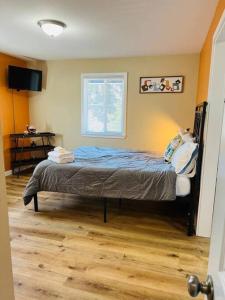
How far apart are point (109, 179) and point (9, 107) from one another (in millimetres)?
3150

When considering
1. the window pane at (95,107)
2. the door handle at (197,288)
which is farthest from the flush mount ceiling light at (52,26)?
the door handle at (197,288)

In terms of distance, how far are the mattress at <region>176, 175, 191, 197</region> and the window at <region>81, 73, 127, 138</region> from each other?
7.84ft

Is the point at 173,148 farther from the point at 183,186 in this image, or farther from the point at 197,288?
the point at 197,288

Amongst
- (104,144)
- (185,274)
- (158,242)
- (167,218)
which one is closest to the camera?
(185,274)

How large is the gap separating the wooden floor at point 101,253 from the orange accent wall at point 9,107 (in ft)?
6.14

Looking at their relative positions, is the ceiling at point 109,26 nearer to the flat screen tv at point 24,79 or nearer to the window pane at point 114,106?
the flat screen tv at point 24,79

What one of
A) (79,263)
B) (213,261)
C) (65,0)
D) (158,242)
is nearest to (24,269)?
(79,263)

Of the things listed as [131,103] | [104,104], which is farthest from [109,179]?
[104,104]

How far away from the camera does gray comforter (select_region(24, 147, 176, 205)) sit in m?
2.76

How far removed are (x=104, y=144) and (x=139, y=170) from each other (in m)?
2.29

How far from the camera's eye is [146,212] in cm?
328

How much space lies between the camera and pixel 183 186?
104 inches

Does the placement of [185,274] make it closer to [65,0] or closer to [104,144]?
[65,0]

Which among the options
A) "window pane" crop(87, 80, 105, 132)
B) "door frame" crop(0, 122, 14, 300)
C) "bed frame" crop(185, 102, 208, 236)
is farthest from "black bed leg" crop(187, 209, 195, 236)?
"window pane" crop(87, 80, 105, 132)
